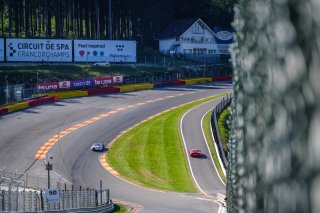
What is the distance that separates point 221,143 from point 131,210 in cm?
2014

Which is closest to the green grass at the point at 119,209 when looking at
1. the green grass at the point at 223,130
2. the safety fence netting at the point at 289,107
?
the green grass at the point at 223,130

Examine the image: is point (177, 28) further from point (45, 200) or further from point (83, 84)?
point (45, 200)

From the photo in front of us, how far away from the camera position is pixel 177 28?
120438 mm

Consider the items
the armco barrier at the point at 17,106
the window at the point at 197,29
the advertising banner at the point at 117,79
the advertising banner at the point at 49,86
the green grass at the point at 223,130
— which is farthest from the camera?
the window at the point at 197,29

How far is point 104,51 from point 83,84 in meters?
13.8

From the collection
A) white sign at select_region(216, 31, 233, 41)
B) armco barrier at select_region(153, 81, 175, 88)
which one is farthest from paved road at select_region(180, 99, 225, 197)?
white sign at select_region(216, 31, 233, 41)

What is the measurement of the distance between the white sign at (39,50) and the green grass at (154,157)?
29727 mm

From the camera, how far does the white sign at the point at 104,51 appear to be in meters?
95.0

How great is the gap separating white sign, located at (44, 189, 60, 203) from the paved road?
1551cm

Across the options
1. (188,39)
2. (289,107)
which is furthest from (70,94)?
(289,107)

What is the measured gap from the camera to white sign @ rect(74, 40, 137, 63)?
95000 millimetres

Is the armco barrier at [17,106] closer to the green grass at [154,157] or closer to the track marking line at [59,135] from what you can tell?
the track marking line at [59,135]

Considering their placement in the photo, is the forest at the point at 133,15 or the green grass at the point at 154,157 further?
the forest at the point at 133,15

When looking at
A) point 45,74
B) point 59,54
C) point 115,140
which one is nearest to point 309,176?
point 115,140
